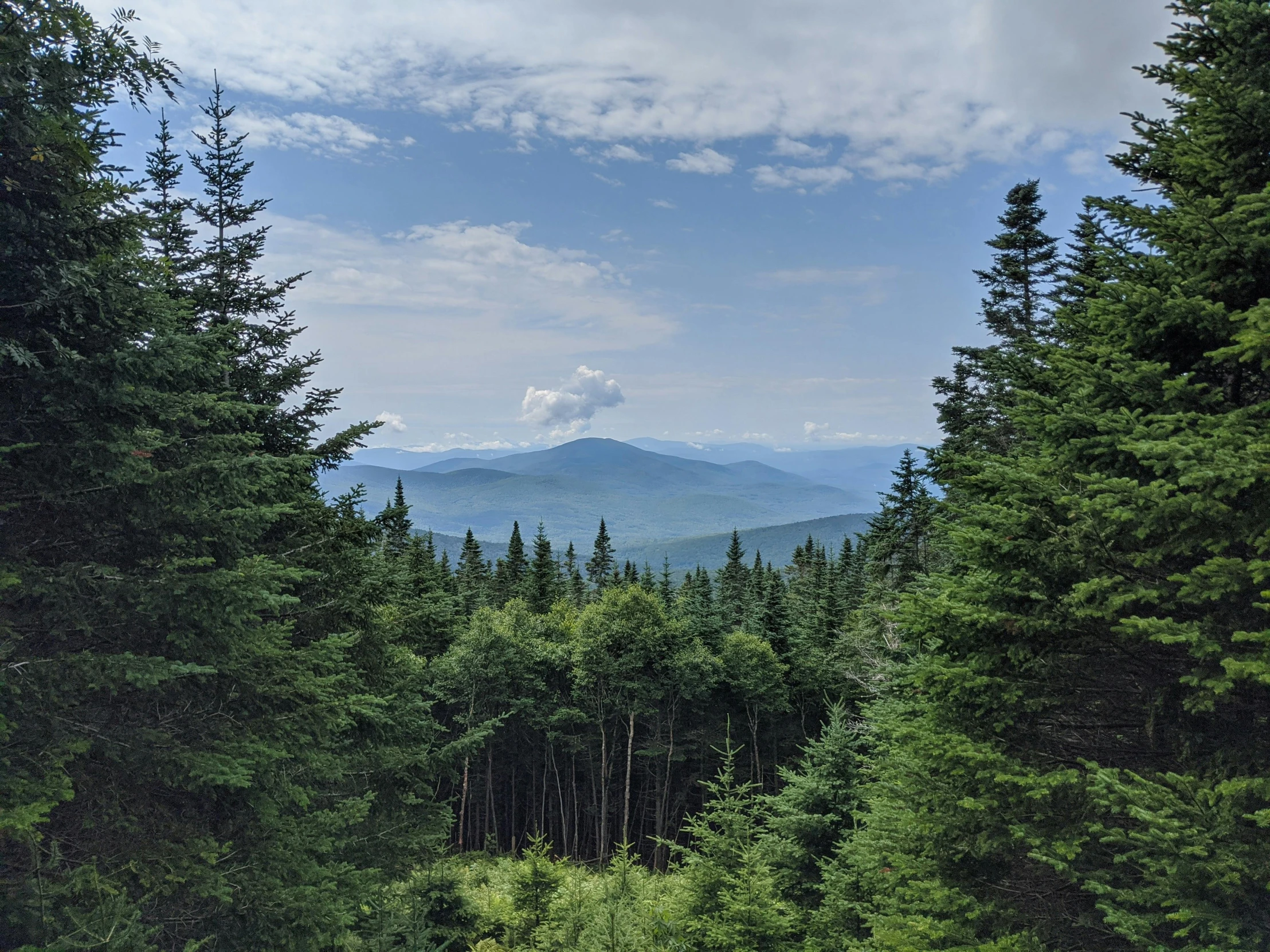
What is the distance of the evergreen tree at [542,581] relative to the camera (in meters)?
44.9

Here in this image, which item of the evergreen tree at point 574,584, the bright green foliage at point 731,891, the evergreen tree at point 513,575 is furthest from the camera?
the evergreen tree at point 574,584

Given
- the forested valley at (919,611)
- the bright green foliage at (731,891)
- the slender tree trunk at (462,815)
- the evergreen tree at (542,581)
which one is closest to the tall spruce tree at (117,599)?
the forested valley at (919,611)

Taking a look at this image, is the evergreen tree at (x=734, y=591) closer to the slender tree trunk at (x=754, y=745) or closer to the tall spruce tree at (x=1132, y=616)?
the slender tree trunk at (x=754, y=745)

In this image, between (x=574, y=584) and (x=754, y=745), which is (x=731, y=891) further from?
(x=574, y=584)

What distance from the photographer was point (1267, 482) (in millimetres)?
4844

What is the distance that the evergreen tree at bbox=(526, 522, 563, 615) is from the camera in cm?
4488

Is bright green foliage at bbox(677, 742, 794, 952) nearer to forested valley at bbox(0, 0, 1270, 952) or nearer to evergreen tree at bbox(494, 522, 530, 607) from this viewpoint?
forested valley at bbox(0, 0, 1270, 952)

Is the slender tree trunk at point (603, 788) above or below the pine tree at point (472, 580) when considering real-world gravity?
below

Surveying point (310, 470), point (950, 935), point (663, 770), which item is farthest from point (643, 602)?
point (950, 935)

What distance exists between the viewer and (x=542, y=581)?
153 feet

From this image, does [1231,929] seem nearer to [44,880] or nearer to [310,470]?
[44,880]

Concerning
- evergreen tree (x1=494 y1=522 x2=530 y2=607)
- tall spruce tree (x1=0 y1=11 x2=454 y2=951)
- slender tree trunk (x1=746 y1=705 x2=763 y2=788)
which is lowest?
slender tree trunk (x1=746 y1=705 x2=763 y2=788)

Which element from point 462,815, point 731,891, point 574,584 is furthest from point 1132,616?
point 574,584

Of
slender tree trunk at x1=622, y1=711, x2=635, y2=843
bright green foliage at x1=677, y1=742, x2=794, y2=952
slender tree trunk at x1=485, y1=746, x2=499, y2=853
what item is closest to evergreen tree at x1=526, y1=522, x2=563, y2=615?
slender tree trunk at x1=485, y1=746, x2=499, y2=853
